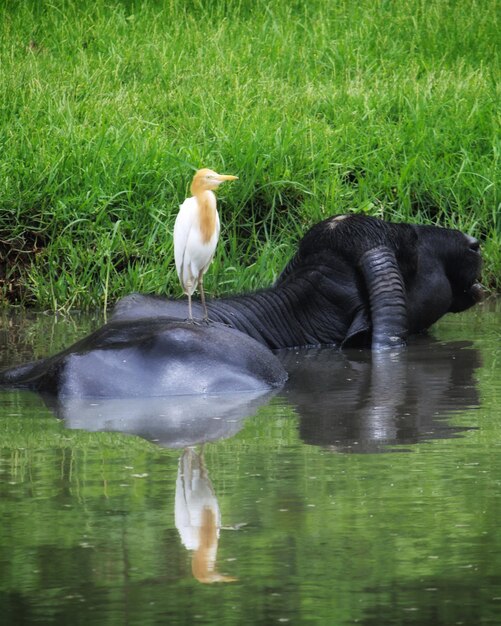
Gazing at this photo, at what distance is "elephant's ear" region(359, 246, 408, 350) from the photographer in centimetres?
775

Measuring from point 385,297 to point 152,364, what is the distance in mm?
2277

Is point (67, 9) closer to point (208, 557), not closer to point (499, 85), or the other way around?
point (499, 85)

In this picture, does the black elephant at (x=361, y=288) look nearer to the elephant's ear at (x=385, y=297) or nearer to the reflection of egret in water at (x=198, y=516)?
the elephant's ear at (x=385, y=297)

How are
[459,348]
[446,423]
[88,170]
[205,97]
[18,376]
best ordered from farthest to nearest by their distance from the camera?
[205,97] → [88,170] → [459,348] → [18,376] → [446,423]

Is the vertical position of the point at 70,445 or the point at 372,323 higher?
the point at 70,445

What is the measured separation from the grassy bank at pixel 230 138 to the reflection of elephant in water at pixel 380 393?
166cm

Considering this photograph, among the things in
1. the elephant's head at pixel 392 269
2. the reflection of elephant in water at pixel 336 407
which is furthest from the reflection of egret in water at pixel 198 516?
the elephant's head at pixel 392 269

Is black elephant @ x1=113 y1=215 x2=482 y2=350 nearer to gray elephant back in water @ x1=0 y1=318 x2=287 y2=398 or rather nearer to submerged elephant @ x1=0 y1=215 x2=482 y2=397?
submerged elephant @ x1=0 y1=215 x2=482 y2=397

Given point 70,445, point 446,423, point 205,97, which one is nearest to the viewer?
point 70,445

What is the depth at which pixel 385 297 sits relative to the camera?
7.84 m

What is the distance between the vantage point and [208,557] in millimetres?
3488

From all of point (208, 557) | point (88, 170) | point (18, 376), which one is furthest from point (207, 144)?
point (208, 557)

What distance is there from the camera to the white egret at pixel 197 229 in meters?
6.89

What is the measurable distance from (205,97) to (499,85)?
7.34ft
